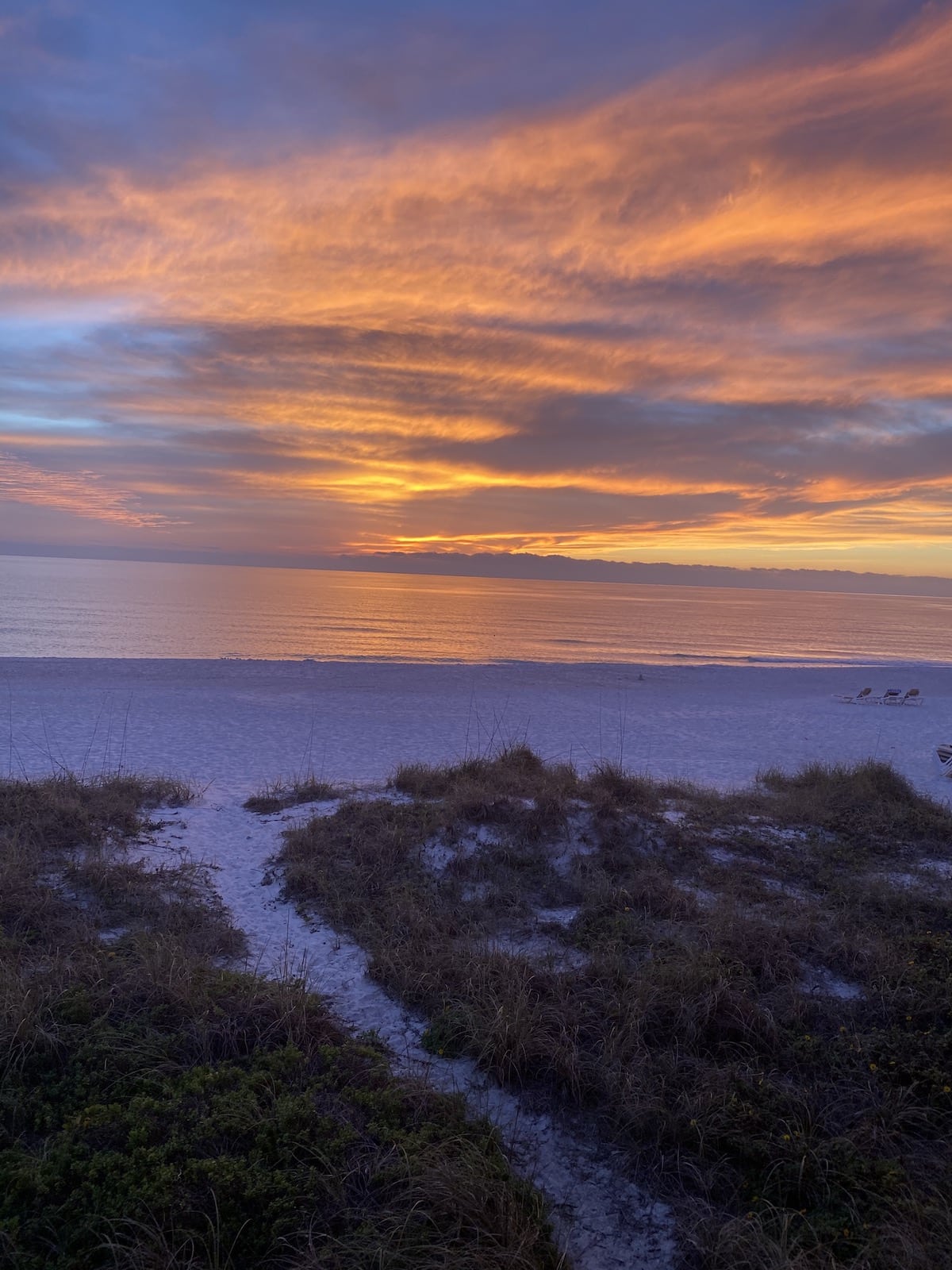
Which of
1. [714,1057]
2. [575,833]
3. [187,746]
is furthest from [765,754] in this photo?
[714,1057]

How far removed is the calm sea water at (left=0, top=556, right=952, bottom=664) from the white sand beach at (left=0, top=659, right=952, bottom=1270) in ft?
20.7

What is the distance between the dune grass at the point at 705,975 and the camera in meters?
3.99

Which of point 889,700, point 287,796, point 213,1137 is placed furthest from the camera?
point 889,700

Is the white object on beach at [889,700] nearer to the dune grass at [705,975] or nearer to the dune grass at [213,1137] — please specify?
the dune grass at [705,975]

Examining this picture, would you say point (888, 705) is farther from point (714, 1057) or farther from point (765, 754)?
point (714, 1057)

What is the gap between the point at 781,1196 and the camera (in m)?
3.93

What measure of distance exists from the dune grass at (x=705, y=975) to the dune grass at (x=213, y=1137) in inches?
37.8

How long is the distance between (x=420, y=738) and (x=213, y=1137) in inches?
614

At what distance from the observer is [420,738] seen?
1950 centimetres

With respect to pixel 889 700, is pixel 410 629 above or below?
above

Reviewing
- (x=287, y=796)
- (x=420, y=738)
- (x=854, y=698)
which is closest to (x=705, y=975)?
(x=287, y=796)

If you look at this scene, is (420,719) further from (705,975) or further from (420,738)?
(705,975)

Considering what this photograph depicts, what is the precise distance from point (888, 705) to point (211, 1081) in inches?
1158

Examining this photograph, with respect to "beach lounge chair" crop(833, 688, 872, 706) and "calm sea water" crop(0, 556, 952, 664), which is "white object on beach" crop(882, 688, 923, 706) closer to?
"beach lounge chair" crop(833, 688, 872, 706)
